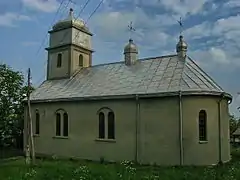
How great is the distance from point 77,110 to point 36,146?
532 centimetres

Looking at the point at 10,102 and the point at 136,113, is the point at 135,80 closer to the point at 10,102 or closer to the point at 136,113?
the point at 136,113

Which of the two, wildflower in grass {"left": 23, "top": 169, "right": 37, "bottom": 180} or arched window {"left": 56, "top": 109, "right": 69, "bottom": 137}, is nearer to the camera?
wildflower in grass {"left": 23, "top": 169, "right": 37, "bottom": 180}

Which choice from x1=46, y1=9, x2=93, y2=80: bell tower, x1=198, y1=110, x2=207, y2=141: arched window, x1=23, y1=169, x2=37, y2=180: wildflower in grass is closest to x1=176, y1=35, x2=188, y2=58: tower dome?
x1=198, y1=110, x2=207, y2=141: arched window

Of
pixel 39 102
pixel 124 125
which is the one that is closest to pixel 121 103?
pixel 124 125

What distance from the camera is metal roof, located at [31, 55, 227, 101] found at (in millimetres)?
20328

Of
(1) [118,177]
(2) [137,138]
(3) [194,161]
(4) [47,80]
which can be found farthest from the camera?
(4) [47,80]

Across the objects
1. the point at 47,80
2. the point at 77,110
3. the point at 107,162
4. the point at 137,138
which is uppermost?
the point at 47,80

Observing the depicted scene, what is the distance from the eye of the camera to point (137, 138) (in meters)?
20.5

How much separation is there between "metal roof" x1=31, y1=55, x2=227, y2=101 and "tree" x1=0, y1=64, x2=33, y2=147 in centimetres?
323

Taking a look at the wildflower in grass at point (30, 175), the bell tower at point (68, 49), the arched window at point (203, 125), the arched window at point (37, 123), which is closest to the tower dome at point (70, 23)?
the bell tower at point (68, 49)

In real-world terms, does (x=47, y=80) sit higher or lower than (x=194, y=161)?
higher

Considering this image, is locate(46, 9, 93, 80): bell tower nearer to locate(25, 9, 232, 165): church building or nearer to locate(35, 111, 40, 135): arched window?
locate(25, 9, 232, 165): church building

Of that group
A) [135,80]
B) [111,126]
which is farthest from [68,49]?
[111,126]

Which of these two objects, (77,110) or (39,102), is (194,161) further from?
(39,102)
